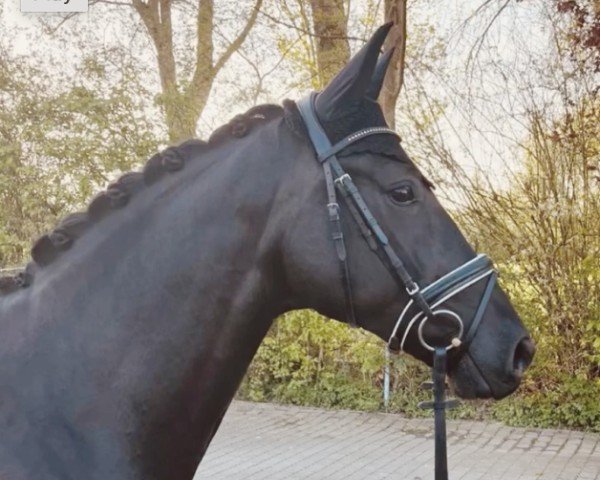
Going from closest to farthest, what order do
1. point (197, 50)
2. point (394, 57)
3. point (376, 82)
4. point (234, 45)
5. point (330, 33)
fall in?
point (376, 82)
point (394, 57)
point (330, 33)
point (197, 50)
point (234, 45)

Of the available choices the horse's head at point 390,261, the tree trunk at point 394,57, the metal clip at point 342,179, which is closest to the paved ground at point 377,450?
the tree trunk at point 394,57

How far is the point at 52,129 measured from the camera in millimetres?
9461

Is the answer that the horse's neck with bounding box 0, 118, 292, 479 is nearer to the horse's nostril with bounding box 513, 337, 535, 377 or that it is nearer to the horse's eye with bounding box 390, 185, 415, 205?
the horse's eye with bounding box 390, 185, 415, 205

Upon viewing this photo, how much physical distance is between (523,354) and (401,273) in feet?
1.24

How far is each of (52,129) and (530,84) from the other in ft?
20.6

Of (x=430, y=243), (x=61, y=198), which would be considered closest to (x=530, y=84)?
(x=61, y=198)

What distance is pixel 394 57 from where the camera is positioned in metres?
7.94

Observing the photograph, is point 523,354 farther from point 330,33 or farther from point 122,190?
point 330,33

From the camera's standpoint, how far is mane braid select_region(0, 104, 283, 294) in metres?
1.84

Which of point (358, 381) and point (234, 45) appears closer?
point (358, 381)

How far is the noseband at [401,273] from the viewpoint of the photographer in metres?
1.71

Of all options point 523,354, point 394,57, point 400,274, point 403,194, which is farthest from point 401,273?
point 394,57

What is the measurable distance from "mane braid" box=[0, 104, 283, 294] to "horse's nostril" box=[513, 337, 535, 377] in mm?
880

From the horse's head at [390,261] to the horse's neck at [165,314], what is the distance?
4.6 inches
